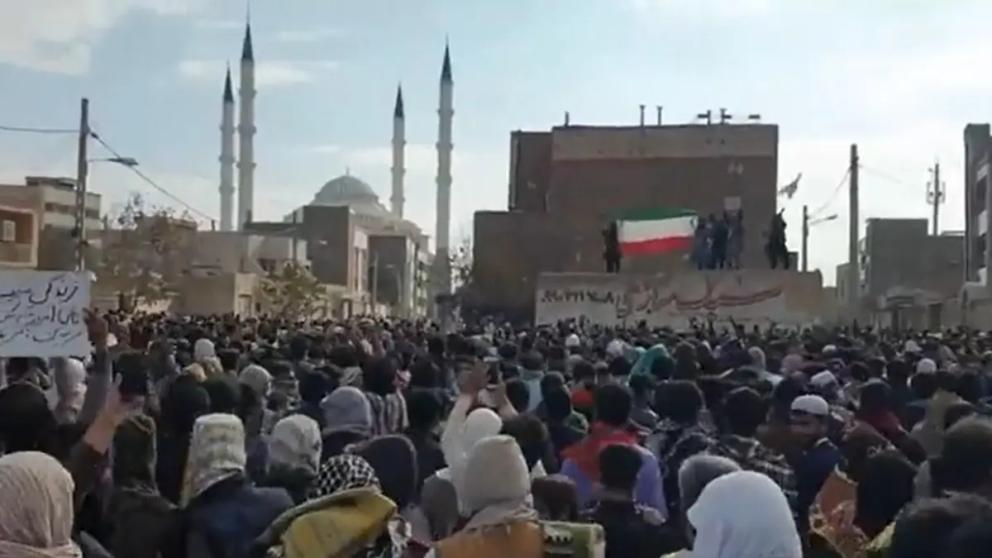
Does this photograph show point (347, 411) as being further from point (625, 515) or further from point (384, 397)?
point (625, 515)

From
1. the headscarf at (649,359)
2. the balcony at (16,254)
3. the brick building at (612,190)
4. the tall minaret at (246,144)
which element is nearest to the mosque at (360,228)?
the tall minaret at (246,144)

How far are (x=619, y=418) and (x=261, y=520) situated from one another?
2404mm

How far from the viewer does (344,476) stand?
4.60 metres

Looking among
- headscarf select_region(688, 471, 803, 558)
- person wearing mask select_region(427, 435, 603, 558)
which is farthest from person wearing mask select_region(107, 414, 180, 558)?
headscarf select_region(688, 471, 803, 558)

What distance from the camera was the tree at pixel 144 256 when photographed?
2200 inches

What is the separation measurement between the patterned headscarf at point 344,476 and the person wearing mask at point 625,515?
3.19 feet

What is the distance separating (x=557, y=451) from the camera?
755 centimetres

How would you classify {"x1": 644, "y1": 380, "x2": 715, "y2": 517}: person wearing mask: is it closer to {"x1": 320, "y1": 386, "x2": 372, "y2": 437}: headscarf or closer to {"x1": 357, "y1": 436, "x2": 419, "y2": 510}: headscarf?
{"x1": 320, "y1": 386, "x2": 372, "y2": 437}: headscarf

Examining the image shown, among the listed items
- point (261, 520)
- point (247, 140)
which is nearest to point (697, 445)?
point (261, 520)

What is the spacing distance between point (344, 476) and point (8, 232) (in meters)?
46.3

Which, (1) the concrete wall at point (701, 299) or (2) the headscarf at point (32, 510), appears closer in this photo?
(2) the headscarf at point (32, 510)

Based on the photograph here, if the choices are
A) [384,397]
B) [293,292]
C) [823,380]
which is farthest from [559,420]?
[293,292]

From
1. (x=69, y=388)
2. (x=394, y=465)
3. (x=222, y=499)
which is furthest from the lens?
(x=69, y=388)

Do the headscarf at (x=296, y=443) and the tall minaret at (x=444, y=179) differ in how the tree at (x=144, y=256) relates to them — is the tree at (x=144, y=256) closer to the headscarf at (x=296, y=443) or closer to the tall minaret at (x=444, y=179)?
the tall minaret at (x=444, y=179)
